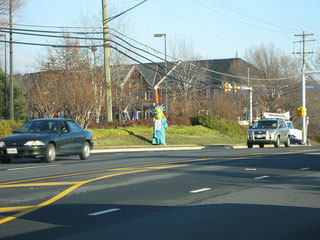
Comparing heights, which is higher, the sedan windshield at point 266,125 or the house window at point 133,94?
the house window at point 133,94

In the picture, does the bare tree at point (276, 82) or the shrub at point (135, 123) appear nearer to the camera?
the shrub at point (135, 123)

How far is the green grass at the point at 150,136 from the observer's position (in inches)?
1261

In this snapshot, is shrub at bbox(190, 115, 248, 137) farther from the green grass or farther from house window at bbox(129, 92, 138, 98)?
house window at bbox(129, 92, 138, 98)

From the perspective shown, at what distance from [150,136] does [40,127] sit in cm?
1797

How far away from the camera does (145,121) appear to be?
39.2m

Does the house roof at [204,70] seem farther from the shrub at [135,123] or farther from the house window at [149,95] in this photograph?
the shrub at [135,123]

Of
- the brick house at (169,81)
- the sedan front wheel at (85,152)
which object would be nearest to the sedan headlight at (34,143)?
the sedan front wheel at (85,152)

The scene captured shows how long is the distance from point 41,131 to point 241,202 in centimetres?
1035

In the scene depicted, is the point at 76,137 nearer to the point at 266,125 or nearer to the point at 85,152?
the point at 85,152

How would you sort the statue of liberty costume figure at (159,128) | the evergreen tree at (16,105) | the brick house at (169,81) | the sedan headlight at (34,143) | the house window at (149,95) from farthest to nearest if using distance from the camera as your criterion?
the house window at (149,95), the brick house at (169,81), the evergreen tree at (16,105), the statue of liberty costume figure at (159,128), the sedan headlight at (34,143)

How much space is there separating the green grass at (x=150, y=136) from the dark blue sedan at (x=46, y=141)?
11.0 m

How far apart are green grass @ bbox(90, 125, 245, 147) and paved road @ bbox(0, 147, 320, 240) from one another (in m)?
17.3

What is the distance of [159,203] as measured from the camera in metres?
8.72

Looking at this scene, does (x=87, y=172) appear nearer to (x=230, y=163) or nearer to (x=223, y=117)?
(x=230, y=163)
